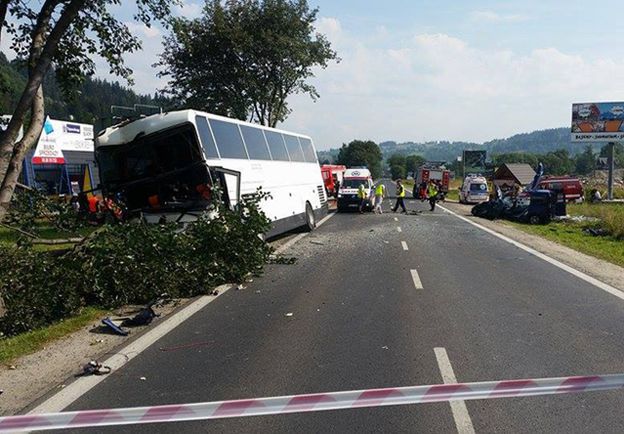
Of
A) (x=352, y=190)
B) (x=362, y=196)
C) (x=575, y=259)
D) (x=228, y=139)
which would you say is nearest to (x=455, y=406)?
(x=228, y=139)

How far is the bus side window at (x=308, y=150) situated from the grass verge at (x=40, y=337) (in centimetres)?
1418

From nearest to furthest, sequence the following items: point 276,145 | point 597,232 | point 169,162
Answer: point 169,162, point 276,145, point 597,232

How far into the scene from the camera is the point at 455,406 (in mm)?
4852

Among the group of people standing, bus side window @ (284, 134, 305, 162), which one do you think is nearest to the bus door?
bus side window @ (284, 134, 305, 162)

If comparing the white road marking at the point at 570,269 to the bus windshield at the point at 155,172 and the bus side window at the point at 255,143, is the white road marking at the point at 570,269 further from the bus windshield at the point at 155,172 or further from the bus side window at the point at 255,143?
the bus windshield at the point at 155,172

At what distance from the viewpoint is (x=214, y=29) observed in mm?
27500

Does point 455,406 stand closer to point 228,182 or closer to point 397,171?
point 228,182

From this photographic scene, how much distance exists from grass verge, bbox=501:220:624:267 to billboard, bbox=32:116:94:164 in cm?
2749

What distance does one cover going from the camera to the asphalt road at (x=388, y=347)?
465 centimetres

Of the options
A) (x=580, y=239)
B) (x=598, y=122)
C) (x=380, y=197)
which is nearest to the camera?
(x=580, y=239)

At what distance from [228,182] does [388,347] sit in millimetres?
6846

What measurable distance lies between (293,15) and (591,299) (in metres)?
22.9

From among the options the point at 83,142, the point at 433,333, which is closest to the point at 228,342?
the point at 433,333

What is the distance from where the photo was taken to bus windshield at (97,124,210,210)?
12328mm
